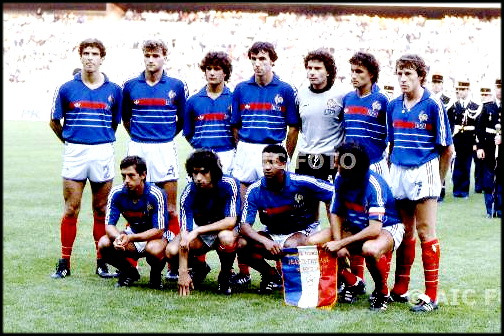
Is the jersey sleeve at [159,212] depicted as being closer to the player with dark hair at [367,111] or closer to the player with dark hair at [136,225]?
the player with dark hair at [136,225]

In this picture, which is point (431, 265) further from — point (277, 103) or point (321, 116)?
point (277, 103)

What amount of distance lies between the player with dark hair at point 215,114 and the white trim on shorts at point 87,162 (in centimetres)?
67

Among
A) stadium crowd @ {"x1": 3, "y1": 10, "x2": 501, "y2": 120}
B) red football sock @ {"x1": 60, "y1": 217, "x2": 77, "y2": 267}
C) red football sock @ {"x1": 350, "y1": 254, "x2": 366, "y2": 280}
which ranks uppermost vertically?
stadium crowd @ {"x1": 3, "y1": 10, "x2": 501, "y2": 120}

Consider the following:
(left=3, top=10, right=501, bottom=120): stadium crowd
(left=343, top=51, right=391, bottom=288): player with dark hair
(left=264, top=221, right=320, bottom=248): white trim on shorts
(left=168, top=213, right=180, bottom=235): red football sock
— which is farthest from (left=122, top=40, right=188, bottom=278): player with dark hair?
(left=3, top=10, right=501, bottom=120): stadium crowd

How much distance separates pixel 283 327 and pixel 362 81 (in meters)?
1.81

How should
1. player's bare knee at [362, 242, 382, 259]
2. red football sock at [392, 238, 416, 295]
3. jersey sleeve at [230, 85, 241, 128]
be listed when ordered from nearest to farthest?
player's bare knee at [362, 242, 382, 259], red football sock at [392, 238, 416, 295], jersey sleeve at [230, 85, 241, 128]

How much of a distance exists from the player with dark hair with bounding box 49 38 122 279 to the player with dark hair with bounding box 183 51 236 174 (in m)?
0.62

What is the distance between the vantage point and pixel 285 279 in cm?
557

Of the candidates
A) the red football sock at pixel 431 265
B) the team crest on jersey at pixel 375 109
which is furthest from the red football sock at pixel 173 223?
the red football sock at pixel 431 265

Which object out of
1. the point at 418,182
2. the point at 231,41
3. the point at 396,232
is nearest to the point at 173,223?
the point at 396,232

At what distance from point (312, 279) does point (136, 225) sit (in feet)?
4.51

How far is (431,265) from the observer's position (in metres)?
5.44

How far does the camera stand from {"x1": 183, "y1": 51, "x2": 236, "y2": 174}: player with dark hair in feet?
21.0

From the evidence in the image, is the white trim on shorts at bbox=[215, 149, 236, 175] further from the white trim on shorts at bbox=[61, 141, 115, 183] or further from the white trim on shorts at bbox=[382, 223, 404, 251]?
the white trim on shorts at bbox=[382, 223, 404, 251]
